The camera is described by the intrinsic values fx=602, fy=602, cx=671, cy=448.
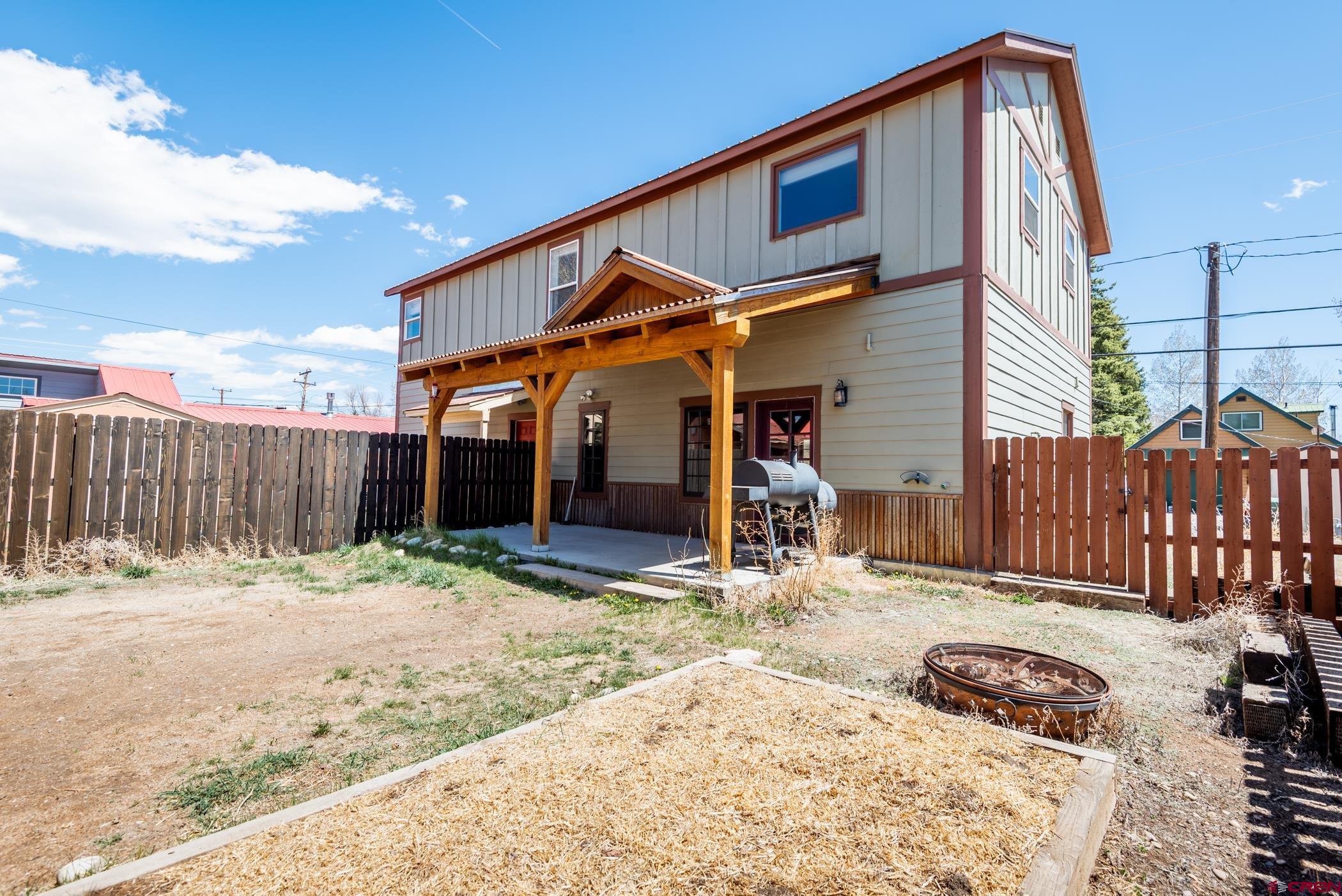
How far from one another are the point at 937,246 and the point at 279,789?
339 inches

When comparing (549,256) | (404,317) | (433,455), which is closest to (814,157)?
(549,256)

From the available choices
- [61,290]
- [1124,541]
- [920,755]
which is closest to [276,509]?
[920,755]

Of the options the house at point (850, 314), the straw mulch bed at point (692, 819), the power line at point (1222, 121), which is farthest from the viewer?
the power line at point (1222, 121)

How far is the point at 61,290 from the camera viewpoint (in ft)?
135

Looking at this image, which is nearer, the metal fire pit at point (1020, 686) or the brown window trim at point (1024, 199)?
the metal fire pit at point (1020, 686)

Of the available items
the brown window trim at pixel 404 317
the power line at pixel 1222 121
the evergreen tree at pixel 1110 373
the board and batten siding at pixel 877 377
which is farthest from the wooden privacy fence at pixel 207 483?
the evergreen tree at pixel 1110 373

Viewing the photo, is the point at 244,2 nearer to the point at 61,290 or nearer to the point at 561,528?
the point at 561,528

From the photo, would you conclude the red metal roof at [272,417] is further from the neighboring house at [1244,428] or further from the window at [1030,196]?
the neighboring house at [1244,428]

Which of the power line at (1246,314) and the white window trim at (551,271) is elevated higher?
the power line at (1246,314)

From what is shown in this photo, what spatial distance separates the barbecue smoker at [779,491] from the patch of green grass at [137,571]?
7.66 m

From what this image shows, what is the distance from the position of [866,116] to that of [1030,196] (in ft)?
10.5

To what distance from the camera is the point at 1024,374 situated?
930cm

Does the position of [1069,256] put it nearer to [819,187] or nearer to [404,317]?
[819,187]

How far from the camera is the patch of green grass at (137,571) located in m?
7.73
